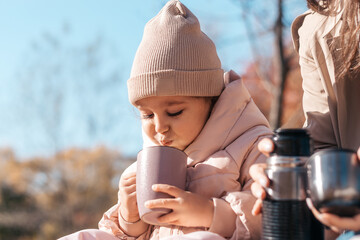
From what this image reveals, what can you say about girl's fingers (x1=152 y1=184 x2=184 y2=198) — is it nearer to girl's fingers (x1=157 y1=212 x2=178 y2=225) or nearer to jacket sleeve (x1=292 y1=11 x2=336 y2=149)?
girl's fingers (x1=157 y1=212 x2=178 y2=225)

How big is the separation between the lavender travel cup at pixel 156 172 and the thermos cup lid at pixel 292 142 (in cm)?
46

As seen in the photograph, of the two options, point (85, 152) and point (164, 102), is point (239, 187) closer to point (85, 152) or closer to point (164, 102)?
point (164, 102)

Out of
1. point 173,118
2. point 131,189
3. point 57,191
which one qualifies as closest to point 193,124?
point 173,118

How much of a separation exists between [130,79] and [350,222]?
1030mm

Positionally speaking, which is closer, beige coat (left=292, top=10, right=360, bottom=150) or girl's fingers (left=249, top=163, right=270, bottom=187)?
girl's fingers (left=249, top=163, right=270, bottom=187)

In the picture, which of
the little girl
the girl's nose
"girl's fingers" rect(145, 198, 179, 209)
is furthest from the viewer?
the girl's nose

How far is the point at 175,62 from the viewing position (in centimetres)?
167

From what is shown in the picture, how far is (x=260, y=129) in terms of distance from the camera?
64.3 inches

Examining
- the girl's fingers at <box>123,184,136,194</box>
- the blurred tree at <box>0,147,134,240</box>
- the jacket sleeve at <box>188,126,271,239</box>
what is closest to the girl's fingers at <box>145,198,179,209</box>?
the jacket sleeve at <box>188,126,271,239</box>

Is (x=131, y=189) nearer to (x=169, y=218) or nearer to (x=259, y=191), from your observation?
(x=169, y=218)

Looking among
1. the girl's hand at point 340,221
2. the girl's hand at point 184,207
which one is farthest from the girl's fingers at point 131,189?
the girl's hand at point 340,221

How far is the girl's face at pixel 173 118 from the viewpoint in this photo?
1614 mm

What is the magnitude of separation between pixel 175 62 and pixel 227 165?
0.43 meters

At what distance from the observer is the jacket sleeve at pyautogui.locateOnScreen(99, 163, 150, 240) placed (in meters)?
1.67
